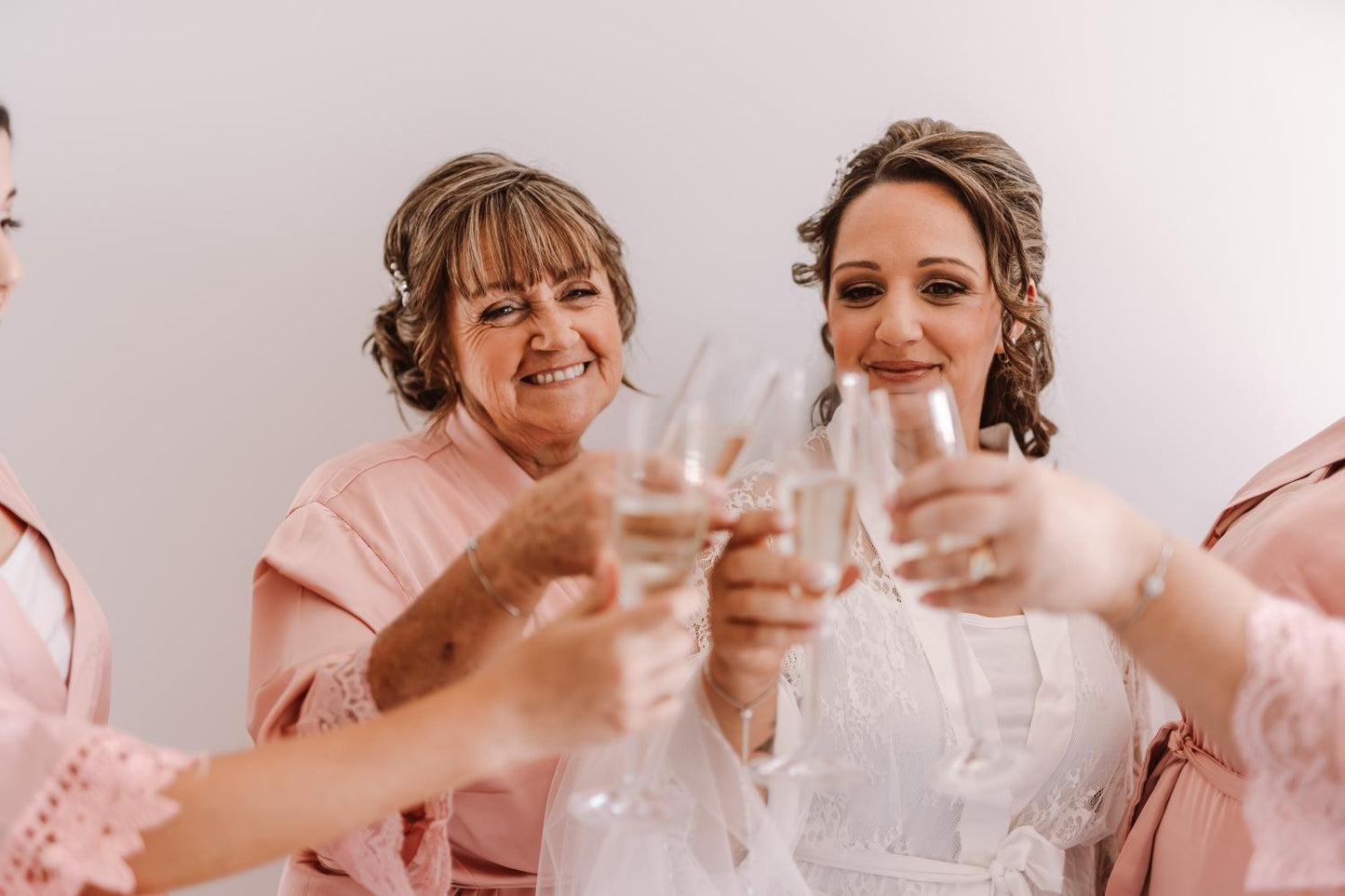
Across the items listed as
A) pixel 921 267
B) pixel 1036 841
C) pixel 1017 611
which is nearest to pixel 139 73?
pixel 921 267

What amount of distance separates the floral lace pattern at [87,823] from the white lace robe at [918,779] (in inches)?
29.0

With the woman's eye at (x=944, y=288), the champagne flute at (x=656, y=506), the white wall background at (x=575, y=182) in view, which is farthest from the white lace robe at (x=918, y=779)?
the white wall background at (x=575, y=182)

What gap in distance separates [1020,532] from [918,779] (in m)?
0.84

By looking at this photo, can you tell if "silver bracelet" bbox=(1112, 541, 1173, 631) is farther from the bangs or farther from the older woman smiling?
the bangs

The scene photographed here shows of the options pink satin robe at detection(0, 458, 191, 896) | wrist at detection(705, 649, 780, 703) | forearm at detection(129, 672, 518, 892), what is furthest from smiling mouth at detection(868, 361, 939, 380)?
pink satin robe at detection(0, 458, 191, 896)

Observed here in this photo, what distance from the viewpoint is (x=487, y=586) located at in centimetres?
150

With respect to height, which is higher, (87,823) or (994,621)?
(87,823)

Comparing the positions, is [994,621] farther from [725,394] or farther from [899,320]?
[725,394]

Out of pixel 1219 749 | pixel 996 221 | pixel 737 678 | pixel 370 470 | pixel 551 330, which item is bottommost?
pixel 1219 749

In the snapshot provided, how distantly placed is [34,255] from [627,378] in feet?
4.25

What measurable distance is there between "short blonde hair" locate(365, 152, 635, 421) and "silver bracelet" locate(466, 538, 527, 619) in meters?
0.77

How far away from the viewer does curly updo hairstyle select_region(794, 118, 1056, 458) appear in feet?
→ 7.13

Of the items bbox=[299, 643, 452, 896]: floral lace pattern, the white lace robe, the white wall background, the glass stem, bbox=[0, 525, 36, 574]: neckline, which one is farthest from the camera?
the white wall background

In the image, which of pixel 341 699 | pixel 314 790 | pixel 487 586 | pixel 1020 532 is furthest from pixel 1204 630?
pixel 341 699
